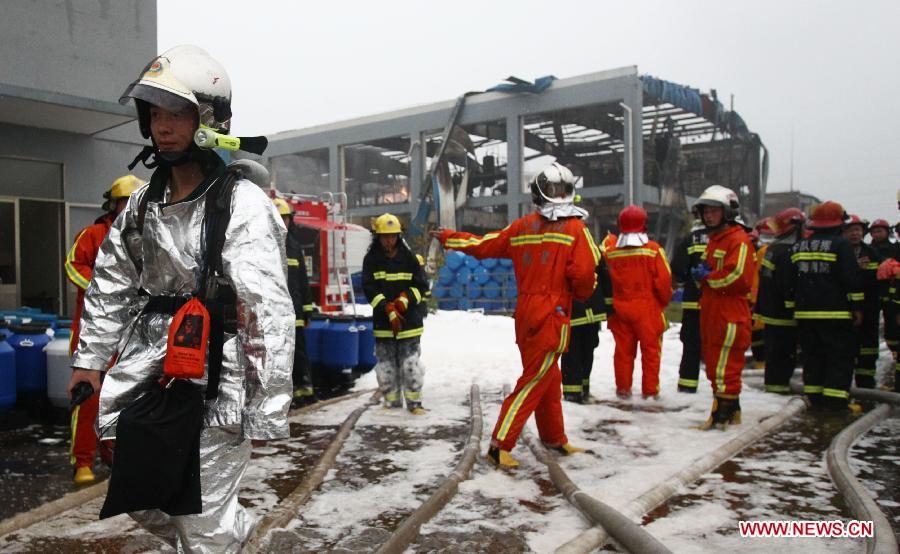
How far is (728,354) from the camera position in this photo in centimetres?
591

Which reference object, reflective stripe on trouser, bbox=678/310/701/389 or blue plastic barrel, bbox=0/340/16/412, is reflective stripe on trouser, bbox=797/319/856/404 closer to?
reflective stripe on trouser, bbox=678/310/701/389

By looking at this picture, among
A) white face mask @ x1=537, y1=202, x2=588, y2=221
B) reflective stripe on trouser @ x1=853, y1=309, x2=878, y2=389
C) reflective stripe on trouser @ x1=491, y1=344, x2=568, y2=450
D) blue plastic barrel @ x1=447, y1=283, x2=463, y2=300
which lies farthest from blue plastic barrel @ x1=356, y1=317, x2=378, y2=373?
blue plastic barrel @ x1=447, y1=283, x2=463, y2=300

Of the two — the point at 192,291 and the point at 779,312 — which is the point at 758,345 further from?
the point at 192,291

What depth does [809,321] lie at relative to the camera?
22.7 ft

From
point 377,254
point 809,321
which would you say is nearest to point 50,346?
point 377,254

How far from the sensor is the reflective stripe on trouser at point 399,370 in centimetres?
684

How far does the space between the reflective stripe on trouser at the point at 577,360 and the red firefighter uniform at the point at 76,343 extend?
14.5 ft

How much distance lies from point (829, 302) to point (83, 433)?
663 centimetres

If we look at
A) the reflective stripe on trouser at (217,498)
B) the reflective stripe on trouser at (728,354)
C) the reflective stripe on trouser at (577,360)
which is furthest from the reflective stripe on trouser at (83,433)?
the reflective stripe on trouser at (728,354)

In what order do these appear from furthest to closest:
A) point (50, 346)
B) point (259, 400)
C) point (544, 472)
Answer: point (50, 346), point (544, 472), point (259, 400)

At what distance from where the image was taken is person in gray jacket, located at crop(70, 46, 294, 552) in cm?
236

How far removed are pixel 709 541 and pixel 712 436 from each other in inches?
98.5

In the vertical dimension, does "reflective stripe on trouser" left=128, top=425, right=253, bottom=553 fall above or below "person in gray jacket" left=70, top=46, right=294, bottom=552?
below

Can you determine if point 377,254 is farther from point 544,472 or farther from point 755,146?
point 755,146
